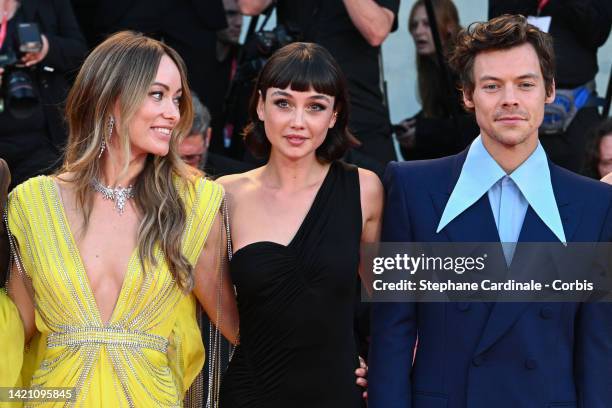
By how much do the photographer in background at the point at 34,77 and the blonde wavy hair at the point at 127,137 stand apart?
57.0 inches

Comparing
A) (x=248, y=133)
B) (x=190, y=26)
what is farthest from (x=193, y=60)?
(x=248, y=133)

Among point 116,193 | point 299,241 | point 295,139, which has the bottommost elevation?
point 299,241

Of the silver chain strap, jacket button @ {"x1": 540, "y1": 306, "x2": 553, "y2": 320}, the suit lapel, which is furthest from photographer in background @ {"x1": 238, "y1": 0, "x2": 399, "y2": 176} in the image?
jacket button @ {"x1": 540, "y1": 306, "x2": 553, "y2": 320}

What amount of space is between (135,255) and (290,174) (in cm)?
71

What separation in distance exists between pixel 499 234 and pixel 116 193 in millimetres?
1235

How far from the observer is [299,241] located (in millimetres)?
3975

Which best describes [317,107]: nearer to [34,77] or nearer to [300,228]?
[300,228]

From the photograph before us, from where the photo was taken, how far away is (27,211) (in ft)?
12.3

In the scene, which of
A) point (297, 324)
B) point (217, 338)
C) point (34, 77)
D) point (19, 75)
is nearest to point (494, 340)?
point (297, 324)

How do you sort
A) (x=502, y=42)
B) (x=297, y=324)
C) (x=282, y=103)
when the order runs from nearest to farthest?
(x=502, y=42)
(x=297, y=324)
(x=282, y=103)

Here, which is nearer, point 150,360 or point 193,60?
point 150,360

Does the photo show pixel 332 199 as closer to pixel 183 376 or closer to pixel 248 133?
pixel 248 133

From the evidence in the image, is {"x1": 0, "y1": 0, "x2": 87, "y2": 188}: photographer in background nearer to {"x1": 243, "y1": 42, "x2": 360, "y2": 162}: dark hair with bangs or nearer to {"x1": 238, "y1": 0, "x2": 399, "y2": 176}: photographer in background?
{"x1": 238, "y1": 0, "x2": 399, "y2": 176}: photographer in background

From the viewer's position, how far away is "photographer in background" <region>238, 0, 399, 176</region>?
17.6 ft
